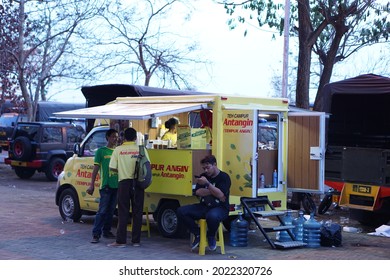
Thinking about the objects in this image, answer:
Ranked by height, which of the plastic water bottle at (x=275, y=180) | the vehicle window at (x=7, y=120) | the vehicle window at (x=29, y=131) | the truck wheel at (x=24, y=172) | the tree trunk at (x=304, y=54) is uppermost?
the tree trunk at (x=304, y=54)

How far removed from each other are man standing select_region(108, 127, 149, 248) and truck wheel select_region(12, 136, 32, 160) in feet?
37.8

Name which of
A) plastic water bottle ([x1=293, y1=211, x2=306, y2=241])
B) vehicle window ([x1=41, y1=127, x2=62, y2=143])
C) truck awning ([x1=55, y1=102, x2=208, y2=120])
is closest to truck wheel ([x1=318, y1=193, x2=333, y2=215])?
plastic water bottle ([x1=293, y1=211, x2=306, y2=241])

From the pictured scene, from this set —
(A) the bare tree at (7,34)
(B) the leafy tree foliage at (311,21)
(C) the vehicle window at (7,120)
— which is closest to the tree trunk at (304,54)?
(B) the leafy tree foliage at (311,21)

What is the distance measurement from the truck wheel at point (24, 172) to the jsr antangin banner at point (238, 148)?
1274cm

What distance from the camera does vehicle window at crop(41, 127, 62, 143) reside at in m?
21.6

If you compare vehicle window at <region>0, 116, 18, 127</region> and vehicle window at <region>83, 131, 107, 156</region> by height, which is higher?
vehicle window at <region>0, 116, 18, 127</region>

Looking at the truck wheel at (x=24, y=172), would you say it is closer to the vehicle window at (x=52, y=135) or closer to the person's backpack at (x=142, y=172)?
the vehicle window at (x=52, y=135)

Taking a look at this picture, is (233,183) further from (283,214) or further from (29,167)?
(29,167)

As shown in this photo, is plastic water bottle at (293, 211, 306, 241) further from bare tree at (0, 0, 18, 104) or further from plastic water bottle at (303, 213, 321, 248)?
bare tree at (0, 0, 18, 104)

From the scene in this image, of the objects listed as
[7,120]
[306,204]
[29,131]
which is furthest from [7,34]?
[306,204]

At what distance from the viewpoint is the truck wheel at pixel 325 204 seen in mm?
14082

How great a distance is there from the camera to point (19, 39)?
1009 inches

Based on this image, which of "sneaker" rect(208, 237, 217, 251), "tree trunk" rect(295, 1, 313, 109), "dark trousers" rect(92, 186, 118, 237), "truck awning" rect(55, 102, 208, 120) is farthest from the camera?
"tree trunk" rect(295, 1, 313, 109)
